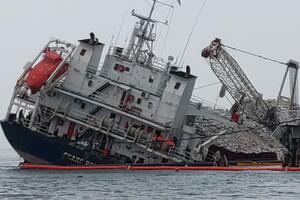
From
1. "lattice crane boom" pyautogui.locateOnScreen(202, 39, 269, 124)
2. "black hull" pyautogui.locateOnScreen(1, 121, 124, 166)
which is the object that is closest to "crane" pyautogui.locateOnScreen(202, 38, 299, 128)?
"lattice crane boom" pyautogui.locateOnScreen(202, 39, 269, 124)

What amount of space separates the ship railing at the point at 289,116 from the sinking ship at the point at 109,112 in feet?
13.8

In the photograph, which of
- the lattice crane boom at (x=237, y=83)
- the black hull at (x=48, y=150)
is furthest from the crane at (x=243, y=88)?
the black hull at (x=48, y=150)

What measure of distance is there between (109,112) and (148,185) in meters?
10.2

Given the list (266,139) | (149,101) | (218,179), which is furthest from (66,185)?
(266,139)

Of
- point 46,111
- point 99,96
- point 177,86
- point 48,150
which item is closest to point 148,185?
point 48,150

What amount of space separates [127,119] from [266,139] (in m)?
16.1

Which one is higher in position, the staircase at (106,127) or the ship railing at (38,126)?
the staircase at (106,127)

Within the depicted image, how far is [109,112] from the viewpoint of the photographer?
140 feet

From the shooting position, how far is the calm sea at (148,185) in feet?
97.3

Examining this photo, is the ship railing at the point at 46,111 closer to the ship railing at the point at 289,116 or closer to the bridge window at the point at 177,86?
the bridge window at the point at 177,86

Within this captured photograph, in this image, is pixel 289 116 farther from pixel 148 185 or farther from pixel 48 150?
pixel 148 185

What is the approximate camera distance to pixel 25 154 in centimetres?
4197

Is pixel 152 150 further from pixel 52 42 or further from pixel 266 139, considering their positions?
pixel 266 139

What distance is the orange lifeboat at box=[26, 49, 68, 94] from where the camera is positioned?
4150cm
